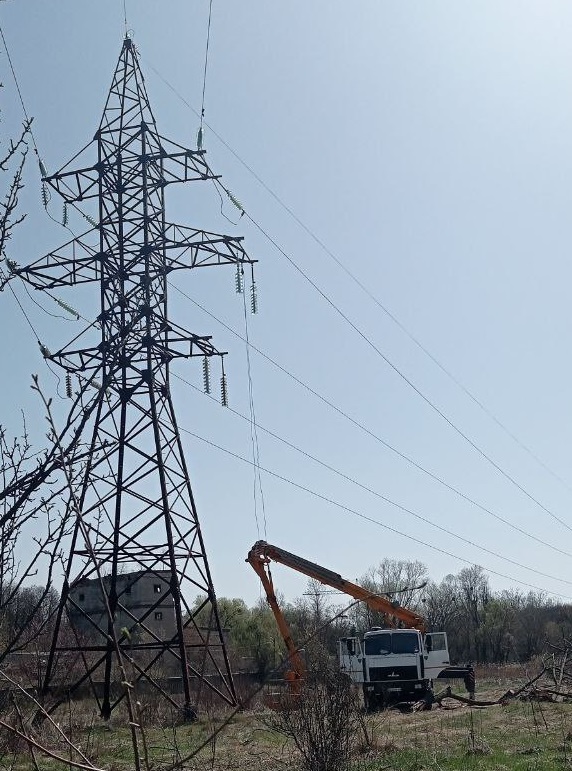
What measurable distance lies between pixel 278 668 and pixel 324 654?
10.1m

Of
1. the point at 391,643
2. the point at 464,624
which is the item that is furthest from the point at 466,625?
the point at 391,643

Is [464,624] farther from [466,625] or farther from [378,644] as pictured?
[378,644]

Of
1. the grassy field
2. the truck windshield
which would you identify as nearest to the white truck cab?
the truck windshield

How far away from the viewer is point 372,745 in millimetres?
13883

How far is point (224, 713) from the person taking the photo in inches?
776

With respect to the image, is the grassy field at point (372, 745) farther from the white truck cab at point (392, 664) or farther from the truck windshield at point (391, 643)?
the truck windshield at point (391, 643)

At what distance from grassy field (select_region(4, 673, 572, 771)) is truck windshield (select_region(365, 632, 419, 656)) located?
5.34 m

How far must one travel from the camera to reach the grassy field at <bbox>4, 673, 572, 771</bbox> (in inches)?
480

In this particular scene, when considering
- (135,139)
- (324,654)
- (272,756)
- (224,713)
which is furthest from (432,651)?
(135,139)

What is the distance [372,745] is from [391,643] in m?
13.4

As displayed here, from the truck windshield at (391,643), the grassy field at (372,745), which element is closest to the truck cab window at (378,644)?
the truck windshield at (391,643)

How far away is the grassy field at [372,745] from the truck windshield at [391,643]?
5345 millimetres

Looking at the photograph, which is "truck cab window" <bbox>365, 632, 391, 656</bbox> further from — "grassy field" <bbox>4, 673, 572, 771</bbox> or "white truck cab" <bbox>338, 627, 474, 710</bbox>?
"grassy field" <bbox>4, 673, 572, 771</bbox>

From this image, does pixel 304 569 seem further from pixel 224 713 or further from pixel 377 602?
pixel 224 713
